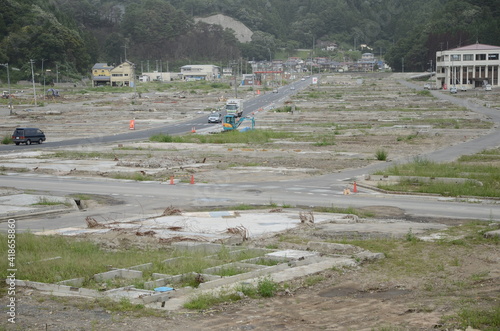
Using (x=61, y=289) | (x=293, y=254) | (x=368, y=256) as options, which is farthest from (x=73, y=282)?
(x=368, y=256)

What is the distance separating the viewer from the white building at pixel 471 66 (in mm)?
150125

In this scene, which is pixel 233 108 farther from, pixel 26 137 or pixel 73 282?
pixel 73 282

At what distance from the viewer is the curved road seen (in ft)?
95.8

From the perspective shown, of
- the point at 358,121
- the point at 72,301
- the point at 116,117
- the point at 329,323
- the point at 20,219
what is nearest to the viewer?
the point at 329,323

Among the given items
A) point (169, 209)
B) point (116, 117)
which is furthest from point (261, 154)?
point (116, 117)

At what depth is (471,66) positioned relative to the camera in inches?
6029

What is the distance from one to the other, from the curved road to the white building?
11554 cm

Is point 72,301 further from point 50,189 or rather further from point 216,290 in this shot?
point 50,189

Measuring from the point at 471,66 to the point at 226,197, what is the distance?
13092 centimetres

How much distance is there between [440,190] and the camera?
33.9m

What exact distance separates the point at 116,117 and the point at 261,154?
48.0 meters

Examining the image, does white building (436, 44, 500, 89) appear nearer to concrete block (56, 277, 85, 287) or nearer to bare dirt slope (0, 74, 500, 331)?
bare dirt slope (0, 74, 500, 331)

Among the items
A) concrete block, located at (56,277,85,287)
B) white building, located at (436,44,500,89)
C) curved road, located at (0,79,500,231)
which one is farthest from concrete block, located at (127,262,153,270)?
white building, located at (436,44,500,89)

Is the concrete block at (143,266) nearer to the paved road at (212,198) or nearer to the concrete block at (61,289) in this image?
the concrete block at (61,289)
